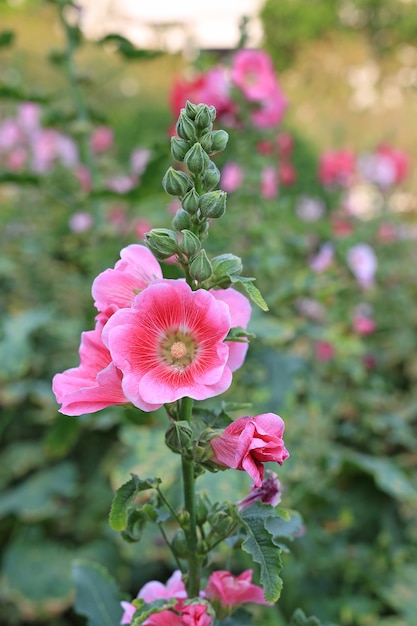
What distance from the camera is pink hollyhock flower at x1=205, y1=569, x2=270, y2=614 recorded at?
75 cm

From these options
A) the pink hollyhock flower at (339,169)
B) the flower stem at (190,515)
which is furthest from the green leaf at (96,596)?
the pink hollyhock flower at (339,169)

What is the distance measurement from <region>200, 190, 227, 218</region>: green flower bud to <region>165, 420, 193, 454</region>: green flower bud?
200 millimetres

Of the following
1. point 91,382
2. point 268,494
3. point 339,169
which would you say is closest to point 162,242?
point 91,382

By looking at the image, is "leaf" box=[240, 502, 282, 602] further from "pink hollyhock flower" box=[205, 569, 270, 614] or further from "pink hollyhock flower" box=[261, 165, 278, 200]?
"pink hollyhock flower" box=[261, 165, 278, 200]

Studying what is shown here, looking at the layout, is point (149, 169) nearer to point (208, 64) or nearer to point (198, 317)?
point (208, 64)

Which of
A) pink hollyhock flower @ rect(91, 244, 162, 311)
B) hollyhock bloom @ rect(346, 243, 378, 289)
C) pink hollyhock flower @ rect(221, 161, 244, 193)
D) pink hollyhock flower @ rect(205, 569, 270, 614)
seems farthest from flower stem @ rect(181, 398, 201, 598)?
hollyhock bloom @ rect(346, 243, 378, 289)

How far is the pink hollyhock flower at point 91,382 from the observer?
0.65m

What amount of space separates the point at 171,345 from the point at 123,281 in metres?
0.08

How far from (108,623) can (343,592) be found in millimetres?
1356

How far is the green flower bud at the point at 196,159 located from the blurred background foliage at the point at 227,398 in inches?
26.1

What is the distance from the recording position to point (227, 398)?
1.90 m

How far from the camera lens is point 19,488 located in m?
2.31

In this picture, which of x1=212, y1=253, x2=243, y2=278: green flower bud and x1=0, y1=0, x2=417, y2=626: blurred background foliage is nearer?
x1=212, y1=253, x2=243, y2=278: green flower bud

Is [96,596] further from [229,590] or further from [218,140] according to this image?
[218,140]
